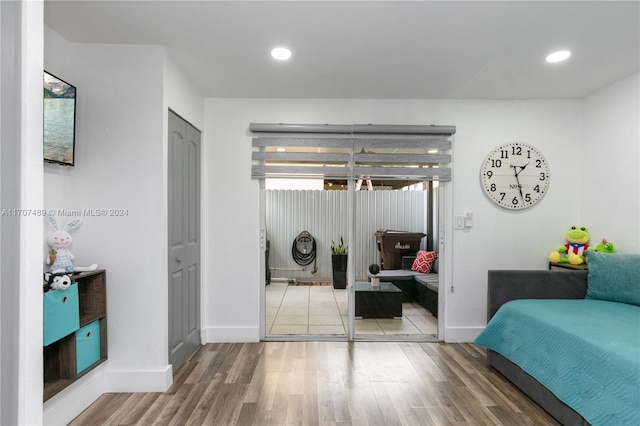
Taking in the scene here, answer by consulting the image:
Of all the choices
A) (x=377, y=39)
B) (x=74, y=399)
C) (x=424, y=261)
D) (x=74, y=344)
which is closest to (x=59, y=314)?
(x=74, y=344)

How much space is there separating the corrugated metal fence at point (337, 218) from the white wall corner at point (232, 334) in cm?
62

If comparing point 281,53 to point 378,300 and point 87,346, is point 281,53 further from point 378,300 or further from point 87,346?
point 378,300

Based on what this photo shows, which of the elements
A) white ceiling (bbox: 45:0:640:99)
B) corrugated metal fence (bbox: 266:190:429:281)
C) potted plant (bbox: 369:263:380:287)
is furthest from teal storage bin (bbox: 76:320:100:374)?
potted plant (bbox: 369:263:380:287)

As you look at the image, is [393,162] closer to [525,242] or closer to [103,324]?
[525,242]

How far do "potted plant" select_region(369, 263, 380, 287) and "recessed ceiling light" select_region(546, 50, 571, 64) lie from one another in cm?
238

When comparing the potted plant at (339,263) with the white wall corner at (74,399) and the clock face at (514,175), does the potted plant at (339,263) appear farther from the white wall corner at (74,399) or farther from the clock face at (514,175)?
the white wall corner at (74,399)

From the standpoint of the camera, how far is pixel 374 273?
376 centimetres

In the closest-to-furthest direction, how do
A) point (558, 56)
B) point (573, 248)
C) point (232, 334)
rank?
point (558, 56)
point (573, 248)
point (232, 334)

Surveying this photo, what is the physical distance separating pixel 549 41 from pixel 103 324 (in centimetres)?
375

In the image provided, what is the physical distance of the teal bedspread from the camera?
175 cm

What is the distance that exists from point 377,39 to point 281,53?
0.72 m

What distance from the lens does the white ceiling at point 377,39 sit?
2.04 meters

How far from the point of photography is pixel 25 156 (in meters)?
1.24

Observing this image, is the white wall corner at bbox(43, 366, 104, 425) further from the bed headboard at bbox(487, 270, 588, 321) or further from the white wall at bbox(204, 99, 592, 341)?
the bed headboard at bbox(487, 270, 588, 321)
